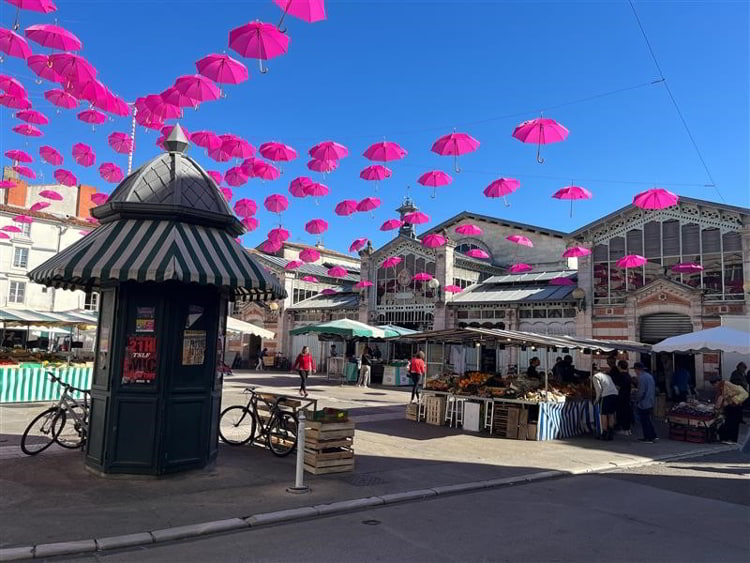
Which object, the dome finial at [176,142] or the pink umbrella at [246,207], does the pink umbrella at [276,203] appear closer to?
the pink umbrella at [246,207]

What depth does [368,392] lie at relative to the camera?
77.7 ft

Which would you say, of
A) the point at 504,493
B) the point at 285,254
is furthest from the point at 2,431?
the point at 285,254

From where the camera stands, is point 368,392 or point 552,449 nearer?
point 552,449

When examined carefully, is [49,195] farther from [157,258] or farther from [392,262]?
[157,258]

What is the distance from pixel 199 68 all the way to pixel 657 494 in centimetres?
1232

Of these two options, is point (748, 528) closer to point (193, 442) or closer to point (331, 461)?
point (331, 461)

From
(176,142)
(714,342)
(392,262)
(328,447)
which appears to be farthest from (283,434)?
(392,262)

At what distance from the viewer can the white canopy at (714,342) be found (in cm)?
1512

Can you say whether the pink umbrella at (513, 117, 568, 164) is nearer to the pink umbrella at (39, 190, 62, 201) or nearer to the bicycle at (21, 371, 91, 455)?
the bicycle at (21, 371, 91, 455)

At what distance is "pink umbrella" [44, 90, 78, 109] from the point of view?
49.4 feet

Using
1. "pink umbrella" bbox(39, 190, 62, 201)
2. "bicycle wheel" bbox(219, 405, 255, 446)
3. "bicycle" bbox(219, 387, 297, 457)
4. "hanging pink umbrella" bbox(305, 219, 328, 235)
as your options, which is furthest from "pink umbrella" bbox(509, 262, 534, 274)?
"pink umbrella" bbox(39, 190, 62, 201)

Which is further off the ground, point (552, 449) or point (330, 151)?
point (330, 151)

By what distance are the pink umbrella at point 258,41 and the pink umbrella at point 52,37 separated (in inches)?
138

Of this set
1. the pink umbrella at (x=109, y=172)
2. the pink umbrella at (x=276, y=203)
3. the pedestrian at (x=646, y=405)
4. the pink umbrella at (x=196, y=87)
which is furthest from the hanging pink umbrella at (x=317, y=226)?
the pedestrian at (x=646, y=405)
